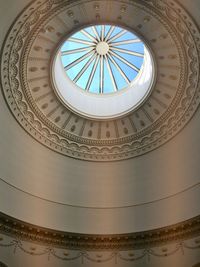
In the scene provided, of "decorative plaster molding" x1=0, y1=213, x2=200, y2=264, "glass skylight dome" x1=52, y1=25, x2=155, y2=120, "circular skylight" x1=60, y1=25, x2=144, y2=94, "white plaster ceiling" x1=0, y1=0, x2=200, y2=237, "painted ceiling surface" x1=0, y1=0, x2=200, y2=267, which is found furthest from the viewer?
"circular skylight" x1=60, y1=25, x2=144, y2=94

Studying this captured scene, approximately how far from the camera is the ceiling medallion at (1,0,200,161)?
558 inches

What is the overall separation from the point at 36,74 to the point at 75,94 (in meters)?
2.65

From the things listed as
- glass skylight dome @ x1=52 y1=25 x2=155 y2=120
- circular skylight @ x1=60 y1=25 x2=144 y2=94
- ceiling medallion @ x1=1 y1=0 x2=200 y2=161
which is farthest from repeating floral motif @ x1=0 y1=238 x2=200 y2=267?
circular skylight @ x1=60 y1=25 x2=144 y2=94

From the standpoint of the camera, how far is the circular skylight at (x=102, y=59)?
62.0 ft

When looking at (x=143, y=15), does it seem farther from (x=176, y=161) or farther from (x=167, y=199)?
(x=167, y=199)

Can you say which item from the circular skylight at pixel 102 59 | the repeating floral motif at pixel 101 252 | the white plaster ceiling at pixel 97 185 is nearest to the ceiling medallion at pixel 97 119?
the white plaster ceiling at pixel 97 185

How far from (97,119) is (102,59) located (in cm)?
433

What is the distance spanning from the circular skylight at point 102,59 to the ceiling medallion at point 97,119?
2.71m

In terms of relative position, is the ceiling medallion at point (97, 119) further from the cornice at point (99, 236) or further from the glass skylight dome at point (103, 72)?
the cornice at point (99, 236)

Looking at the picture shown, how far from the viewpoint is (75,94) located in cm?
1814

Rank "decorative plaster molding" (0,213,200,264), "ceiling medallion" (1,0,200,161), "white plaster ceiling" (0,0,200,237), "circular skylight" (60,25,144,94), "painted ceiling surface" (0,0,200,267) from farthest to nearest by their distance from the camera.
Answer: "circular skylight" (60,25,144,94)
"white plaster ceiling" (0,0,200,237)
"ceiling medallion" (1,0,200,161)
"painted ceiling surface" (0,0,200,267)
"decorative plaster molding" (0,213,200,264)

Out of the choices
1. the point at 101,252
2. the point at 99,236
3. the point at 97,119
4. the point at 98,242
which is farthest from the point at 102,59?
the point at 101,252

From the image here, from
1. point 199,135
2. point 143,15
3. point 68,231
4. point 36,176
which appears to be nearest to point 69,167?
point 36,176

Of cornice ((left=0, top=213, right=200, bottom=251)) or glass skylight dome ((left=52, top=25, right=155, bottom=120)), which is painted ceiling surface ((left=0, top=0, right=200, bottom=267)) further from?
glass skylight dome ((left=52, top=25, right=155, bottom=120))
